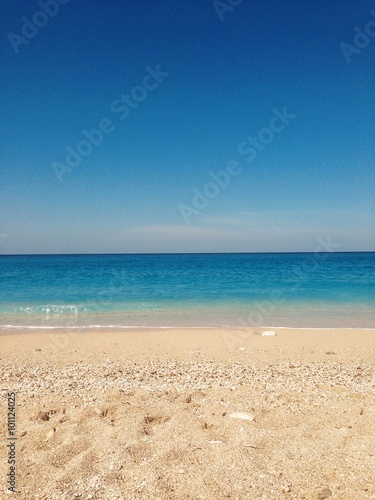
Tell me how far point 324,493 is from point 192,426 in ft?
5.57

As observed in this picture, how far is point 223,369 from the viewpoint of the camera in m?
6.84

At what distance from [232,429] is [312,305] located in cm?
1463

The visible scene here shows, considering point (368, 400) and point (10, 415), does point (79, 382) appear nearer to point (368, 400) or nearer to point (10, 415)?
point (10, 415)

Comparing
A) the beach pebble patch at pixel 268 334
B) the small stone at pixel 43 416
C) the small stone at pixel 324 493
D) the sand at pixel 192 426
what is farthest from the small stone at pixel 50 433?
the beach pebble patch at pixel 268 334

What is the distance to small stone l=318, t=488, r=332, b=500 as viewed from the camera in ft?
9.66

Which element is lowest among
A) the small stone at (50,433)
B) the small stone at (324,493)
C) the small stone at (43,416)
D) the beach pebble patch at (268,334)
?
the beach pebble patch at (268,334)

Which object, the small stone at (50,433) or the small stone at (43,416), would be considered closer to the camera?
the small stone at (50,433)

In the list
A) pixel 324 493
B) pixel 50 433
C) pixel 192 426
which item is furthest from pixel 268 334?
pixel 324 493

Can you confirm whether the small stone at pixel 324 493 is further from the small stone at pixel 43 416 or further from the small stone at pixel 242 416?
the small stone at pixel 43 416

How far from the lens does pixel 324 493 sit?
2982mm

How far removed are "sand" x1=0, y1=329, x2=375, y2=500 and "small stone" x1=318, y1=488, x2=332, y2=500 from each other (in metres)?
0.03

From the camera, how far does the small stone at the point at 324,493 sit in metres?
2.95

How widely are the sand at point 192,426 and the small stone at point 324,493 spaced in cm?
3

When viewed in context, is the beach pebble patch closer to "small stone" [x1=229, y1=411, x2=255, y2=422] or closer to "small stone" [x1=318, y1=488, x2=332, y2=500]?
"small stone" [x1=229, y1=411, x2=255, y2=422]
